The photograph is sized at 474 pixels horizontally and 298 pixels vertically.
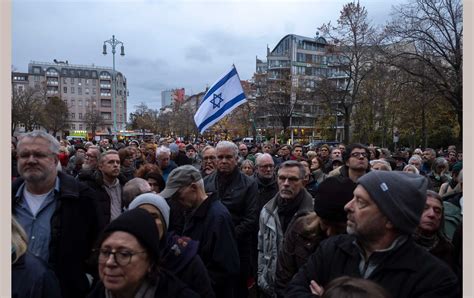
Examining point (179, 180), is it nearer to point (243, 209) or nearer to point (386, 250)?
point (243, 209)

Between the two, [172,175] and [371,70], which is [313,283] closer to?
[172,175]

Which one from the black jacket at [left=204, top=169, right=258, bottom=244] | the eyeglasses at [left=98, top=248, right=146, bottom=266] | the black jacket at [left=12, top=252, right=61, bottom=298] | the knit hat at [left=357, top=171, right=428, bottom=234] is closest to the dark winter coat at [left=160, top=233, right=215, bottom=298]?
the eyeglasses at [left=98, top=248, right=146, bottom=266]

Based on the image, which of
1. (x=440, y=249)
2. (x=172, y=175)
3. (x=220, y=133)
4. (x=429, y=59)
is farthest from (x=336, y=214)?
(x=220, y=133)

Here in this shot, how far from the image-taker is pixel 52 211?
3.12 meters

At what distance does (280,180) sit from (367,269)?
174cm

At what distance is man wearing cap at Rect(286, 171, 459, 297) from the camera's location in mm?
1978

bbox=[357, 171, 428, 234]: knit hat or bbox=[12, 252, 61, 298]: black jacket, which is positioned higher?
bbox=[357, 171, 428, 234]: knit hat

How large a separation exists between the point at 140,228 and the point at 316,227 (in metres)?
1.40

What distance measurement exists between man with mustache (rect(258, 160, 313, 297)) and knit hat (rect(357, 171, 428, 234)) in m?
1.43

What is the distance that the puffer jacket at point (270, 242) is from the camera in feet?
11.9

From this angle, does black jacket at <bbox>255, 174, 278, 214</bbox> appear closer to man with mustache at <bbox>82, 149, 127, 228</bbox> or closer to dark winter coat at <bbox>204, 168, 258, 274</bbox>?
dark winter coat at <bbox>204, 168, 258, 274</bbox>

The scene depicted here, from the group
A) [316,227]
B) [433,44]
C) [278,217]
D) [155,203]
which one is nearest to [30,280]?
[155,203]

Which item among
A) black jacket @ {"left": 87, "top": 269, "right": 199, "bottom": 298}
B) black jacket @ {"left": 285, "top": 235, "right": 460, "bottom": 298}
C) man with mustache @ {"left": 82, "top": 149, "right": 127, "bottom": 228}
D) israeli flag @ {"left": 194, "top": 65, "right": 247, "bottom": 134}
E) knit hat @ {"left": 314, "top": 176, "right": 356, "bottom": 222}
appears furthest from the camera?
israeli flag @ {"left": 194, "top": 65, "right": 247, "bottom": 134}

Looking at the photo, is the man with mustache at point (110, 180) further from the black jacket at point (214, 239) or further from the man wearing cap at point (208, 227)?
the black jacket at point (214, 239)
